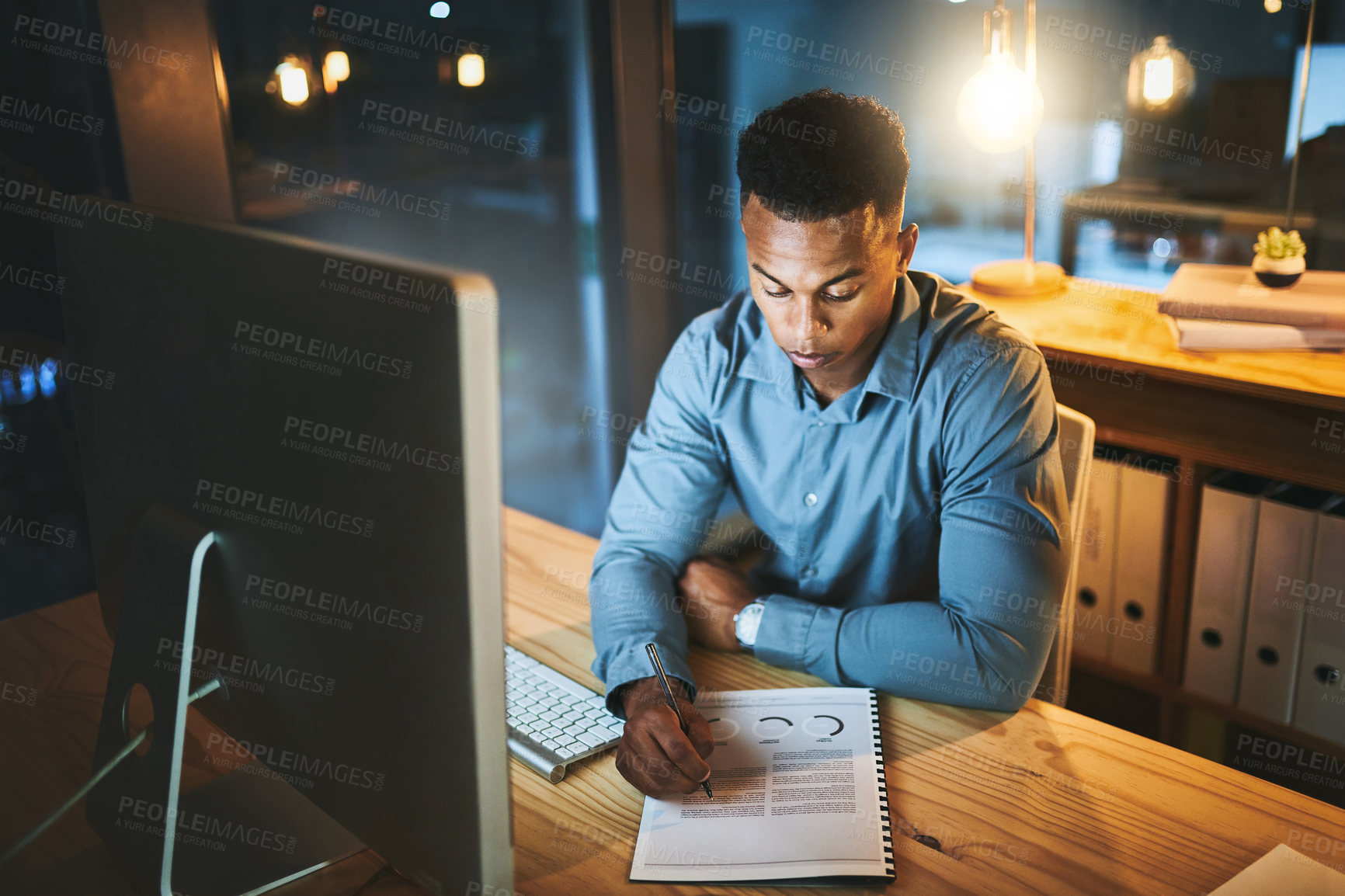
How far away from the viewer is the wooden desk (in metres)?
0.88

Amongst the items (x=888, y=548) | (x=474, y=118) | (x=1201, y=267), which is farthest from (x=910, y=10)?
(x=888, y=548)

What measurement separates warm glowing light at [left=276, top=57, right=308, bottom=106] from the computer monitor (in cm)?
147

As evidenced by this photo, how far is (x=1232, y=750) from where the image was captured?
7.04ft

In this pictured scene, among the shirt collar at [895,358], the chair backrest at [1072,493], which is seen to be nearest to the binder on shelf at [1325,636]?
the chair backrest at [1072,493]

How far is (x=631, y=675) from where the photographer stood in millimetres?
1110

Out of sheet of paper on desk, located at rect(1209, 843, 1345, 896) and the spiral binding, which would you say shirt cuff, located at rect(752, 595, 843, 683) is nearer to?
the spiral binding

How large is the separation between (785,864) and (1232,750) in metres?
1.70

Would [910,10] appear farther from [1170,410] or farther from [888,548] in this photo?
[888,548]
